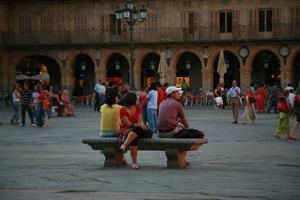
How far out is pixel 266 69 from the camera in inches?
2136

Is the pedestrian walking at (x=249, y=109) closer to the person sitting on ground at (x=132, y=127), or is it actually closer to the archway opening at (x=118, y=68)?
the person sitting on ground at (x=132, y=127)

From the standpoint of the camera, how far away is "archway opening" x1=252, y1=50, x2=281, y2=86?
176 feet

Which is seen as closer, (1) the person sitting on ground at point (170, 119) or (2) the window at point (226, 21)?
(1) the person sitting on ground at point (170, 119)

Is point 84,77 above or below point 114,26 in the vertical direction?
below

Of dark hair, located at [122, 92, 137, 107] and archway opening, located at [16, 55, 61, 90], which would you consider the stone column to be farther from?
dark hair, located at [122, 92, 137, 107]

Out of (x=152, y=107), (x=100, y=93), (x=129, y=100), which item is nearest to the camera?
(x=129, y=100)

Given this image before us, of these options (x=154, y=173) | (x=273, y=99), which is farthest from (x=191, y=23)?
(x=154, y=173)

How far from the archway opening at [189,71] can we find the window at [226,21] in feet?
12.9

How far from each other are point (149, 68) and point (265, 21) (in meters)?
9.55

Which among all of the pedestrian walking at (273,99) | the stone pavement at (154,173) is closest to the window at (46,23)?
the pedestrian walking at (273,99)

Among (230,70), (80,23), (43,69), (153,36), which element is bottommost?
(230,70)

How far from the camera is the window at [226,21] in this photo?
5169cm

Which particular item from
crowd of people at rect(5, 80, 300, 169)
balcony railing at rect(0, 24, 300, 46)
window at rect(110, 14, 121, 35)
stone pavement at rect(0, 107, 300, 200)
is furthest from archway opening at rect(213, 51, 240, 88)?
stone pavement at rect(0, 107, 300, 200)

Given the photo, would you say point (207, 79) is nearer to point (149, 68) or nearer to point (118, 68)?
point (149, 68)
